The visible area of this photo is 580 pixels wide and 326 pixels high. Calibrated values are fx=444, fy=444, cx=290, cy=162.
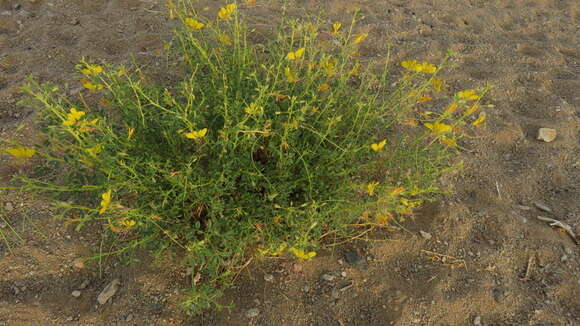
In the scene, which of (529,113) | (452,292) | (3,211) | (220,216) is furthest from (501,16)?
(3,211)

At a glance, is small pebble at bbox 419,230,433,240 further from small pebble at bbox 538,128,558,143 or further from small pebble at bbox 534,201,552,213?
small pebble at bbox 538,128,558,143

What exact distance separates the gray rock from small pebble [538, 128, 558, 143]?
264 cm

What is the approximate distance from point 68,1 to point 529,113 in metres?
3.75

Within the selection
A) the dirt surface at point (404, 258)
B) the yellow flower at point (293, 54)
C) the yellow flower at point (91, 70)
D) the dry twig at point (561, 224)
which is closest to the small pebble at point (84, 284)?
the dirt surface at point (404, 258)

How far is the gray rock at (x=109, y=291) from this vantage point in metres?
2.03

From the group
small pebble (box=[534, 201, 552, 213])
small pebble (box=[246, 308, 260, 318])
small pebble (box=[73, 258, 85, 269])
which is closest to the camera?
small pebble (box=[246, 308, 260, 318])

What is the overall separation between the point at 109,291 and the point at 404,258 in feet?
4.68

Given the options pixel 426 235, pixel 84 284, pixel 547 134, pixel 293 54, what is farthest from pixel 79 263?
pixel 547 134

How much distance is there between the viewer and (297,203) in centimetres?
212

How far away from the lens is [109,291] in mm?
2055

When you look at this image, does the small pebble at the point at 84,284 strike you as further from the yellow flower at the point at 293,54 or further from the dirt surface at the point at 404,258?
the yellow flower at the point at 293,54

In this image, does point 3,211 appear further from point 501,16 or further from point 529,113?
point 501,16

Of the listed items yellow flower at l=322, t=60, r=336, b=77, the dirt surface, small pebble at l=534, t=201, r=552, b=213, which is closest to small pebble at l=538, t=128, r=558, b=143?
the dirt surface

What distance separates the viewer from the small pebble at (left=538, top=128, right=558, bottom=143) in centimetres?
285
